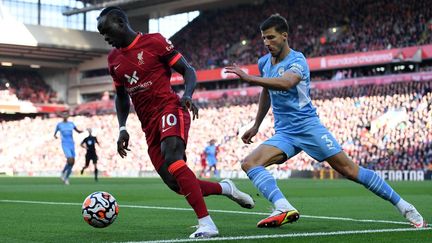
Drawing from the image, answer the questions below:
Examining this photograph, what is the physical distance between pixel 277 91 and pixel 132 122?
43473 millimetres

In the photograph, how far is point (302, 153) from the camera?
35500mm

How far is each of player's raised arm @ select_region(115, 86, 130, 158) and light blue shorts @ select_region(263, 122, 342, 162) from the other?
1402 millimetres

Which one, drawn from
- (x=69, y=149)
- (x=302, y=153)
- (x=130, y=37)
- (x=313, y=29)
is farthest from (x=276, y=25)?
(x=313, y=29)

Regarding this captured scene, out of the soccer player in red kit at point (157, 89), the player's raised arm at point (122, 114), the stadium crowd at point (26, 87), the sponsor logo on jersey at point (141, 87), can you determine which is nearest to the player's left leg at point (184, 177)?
the soccer player in red kit at point (157, 89)

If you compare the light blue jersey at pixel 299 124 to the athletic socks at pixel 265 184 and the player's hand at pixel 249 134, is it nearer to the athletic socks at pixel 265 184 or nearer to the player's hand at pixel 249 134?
the athletic socks at pixel 265 184

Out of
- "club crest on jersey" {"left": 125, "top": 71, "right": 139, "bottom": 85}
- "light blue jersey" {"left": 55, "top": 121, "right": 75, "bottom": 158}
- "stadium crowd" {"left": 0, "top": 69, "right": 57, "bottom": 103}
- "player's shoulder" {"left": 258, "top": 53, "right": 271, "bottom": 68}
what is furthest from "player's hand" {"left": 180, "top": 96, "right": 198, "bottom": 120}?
"stadium crowd" {"left": 0, "top": 69, "right": 57, "bottom": 103}

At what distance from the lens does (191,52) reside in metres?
58.3

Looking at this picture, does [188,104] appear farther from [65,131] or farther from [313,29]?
[313,29]

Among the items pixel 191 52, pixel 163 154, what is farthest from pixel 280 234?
pixel 191 52

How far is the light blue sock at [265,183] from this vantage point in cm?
710

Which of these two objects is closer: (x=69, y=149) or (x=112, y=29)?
(x=112, y=29)

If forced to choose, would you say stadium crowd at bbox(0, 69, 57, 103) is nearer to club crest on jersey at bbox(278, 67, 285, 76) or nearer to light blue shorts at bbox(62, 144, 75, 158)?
light blue shorts at bbox(62, 144, 75, 158)

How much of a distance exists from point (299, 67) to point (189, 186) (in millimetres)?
1598

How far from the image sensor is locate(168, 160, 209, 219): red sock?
6.48 m
